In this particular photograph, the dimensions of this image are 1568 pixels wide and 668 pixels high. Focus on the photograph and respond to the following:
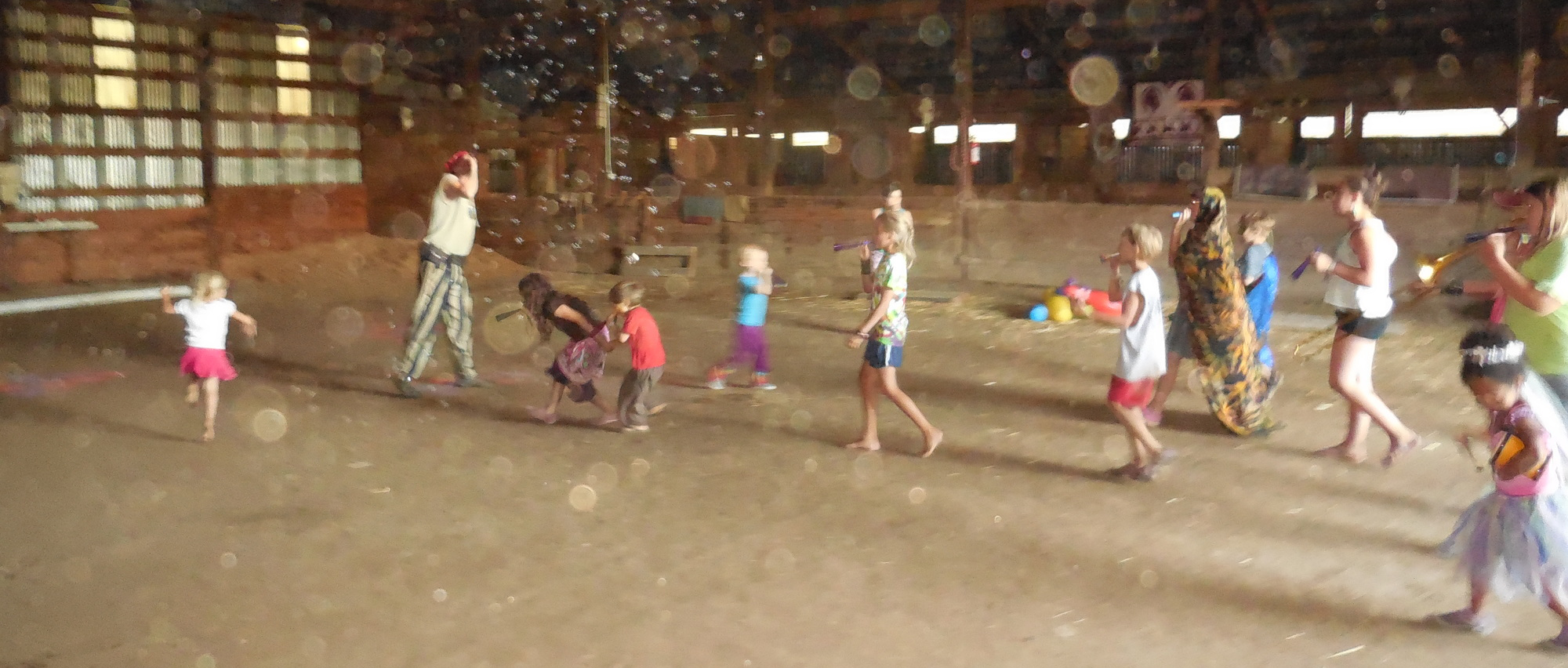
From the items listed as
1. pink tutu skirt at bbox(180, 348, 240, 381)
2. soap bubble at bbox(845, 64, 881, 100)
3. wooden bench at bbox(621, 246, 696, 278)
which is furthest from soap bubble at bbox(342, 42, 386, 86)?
pink tutu skirt at bbox(180, 348, 240, 381)

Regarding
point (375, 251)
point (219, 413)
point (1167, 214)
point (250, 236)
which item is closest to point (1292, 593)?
point (219, 413)

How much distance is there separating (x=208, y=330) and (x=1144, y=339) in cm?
524

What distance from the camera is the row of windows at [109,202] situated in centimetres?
1484

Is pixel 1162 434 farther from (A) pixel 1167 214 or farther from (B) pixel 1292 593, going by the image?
(A) pixel 1167 214

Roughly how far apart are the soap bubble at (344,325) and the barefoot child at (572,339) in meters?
4.13

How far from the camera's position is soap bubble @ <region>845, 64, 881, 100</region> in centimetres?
1988

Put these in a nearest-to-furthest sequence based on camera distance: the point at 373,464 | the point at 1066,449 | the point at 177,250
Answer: the point at 373,464, the point at 1066,449, the point at 177,250

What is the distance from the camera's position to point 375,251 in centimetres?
1708

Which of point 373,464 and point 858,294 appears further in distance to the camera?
point 858,294

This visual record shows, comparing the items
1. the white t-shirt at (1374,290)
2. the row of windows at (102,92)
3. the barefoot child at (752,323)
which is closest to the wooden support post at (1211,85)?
the barefoot child at (752,323)

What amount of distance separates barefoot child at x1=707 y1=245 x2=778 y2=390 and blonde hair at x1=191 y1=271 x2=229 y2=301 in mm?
3300

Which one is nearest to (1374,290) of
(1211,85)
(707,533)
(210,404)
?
(707,533)

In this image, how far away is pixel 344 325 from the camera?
37.6 ft

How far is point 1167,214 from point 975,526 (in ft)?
32.0
